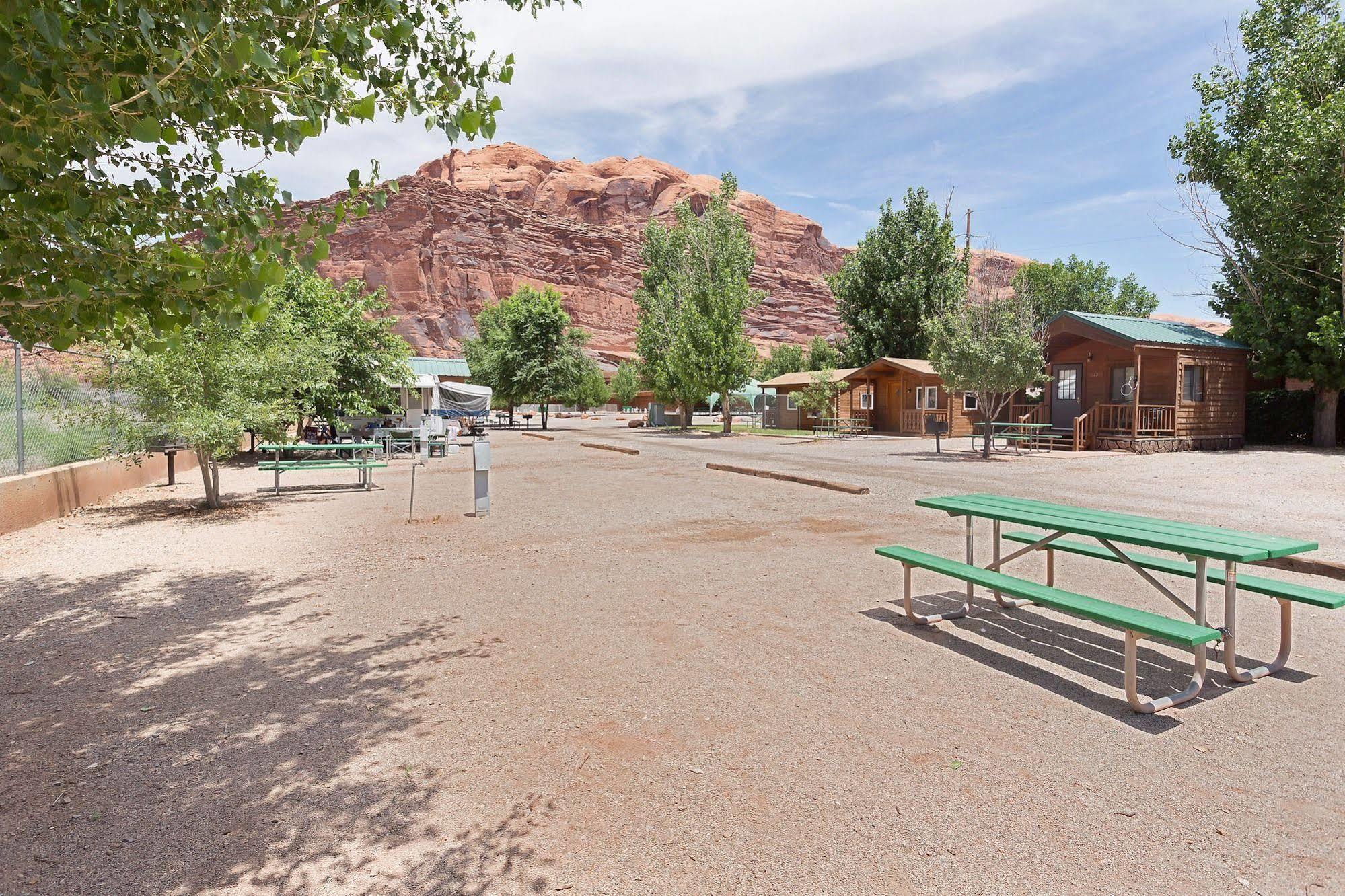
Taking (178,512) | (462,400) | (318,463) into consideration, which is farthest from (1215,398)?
(462,400)

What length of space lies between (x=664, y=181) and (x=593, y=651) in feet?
515

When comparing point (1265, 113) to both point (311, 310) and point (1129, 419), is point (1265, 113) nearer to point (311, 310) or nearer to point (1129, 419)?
point (1129, 419)

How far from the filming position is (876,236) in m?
42.8

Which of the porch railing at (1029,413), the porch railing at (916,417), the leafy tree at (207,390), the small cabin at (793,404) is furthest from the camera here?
the small cabin at (793,404)

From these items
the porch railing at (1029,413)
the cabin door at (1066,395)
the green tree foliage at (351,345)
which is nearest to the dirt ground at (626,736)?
the green tree foliage at (351,345)

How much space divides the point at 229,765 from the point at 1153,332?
28037 millimetres

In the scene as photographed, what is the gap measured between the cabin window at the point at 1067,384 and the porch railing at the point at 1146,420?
79.4 inches

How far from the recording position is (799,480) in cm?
1400

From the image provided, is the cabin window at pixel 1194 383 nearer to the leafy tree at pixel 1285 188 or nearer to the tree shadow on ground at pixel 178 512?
Answer: the leafy tree at pixel 1285 188

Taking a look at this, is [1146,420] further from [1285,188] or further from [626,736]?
[626,736]

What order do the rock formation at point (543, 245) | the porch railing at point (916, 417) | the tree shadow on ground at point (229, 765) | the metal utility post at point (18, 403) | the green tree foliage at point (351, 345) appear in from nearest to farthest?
the tree shadow on ground at point (229, 765) < the metal utility post at point (18, 403) < the green tree foliage at point (351, 345) < the porch railing at point (916, 417) < the rock formation at point (543, 245)

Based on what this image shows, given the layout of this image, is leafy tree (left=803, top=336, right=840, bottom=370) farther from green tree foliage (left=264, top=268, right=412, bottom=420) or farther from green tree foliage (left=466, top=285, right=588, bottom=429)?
green tree foliage (left=264, top=268, right=412, bottom=420)

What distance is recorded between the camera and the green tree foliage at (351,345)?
20.1 meters

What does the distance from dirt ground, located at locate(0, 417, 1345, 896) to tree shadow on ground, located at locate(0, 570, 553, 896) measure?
16 millimetres
